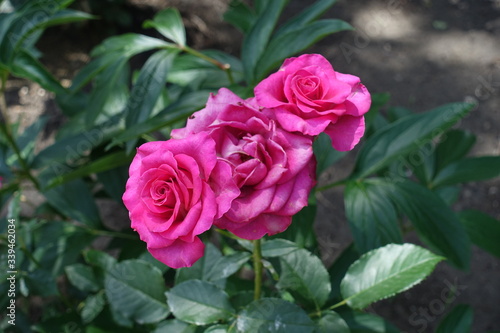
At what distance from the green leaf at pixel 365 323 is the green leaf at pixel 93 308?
0.55 metres

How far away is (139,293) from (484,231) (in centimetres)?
89

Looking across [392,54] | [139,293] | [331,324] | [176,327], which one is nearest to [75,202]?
[139,293]

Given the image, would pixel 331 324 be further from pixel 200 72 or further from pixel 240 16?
pixel 240 16

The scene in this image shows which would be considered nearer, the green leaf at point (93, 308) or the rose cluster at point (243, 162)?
the rose cluster at point (243, 162)

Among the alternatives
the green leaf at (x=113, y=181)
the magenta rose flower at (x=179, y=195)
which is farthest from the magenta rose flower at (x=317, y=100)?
the green leaf at (x=113, y=181)

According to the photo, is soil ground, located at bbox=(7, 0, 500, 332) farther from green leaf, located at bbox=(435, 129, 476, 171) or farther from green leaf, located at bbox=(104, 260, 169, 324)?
green leaf, located at bbox=(104, 260, 169, 324)

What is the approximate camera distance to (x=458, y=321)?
1.09 meters

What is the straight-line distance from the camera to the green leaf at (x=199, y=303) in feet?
2.59

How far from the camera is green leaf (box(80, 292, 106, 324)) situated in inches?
43.8

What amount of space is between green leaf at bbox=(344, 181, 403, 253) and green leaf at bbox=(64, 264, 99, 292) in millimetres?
620

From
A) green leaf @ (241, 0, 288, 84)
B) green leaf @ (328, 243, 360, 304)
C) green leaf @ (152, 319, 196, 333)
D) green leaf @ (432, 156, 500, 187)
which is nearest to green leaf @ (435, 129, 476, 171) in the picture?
green leaf @ (432, 156, 500, 187)

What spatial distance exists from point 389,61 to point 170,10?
5.65ft

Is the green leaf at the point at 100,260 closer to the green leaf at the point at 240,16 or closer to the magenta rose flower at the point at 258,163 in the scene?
the magenta rose flower at the point at 258,163

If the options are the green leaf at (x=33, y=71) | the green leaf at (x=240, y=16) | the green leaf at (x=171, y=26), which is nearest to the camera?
the green leaf at (x=33, y=71)
